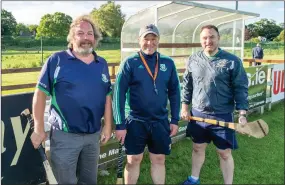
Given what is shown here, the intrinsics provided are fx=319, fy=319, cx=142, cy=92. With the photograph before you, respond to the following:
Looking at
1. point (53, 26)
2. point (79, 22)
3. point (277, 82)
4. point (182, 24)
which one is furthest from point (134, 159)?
point (53, 26)

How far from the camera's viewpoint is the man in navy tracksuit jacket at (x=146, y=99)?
3.05 m

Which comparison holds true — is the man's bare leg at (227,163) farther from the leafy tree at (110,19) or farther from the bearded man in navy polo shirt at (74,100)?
the leafy tree at (110,19)

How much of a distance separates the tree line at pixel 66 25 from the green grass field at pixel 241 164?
877 cm

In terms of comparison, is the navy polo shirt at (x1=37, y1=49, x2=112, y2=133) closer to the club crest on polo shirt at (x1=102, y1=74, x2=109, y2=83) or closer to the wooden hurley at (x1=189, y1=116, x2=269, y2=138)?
the club crest on polo shirt at (x1=102, y1=74, x2=109, y2=83)

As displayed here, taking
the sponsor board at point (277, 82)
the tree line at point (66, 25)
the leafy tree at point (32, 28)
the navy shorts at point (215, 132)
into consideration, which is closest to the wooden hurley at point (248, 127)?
the navy shorts at point (215, 132)

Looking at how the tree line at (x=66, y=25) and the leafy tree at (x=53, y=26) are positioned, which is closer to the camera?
the tree line at (x=66, y=25)

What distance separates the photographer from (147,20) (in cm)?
799

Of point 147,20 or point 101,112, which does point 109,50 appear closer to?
point 147,20

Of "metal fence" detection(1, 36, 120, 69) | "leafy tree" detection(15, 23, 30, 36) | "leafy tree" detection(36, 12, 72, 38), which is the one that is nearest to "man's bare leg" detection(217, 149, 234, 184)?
"metal fence" detection(1, 36, 120, 69)

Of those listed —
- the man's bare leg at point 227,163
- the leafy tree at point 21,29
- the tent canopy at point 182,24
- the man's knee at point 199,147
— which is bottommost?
the man's bare leg at point 227,163

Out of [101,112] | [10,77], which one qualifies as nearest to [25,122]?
[101,112]

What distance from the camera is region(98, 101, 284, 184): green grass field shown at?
4.31m

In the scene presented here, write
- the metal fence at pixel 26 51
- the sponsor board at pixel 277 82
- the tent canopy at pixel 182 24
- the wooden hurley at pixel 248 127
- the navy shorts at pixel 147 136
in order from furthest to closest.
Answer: the metal fence at pixel 26 51, the sponsor board at pixel 277 82, the tent canopy at pixel 182 24, the wooden hurley at pixel 248 127, the navy shorts at pixel 147 136

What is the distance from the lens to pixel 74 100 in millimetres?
2602
